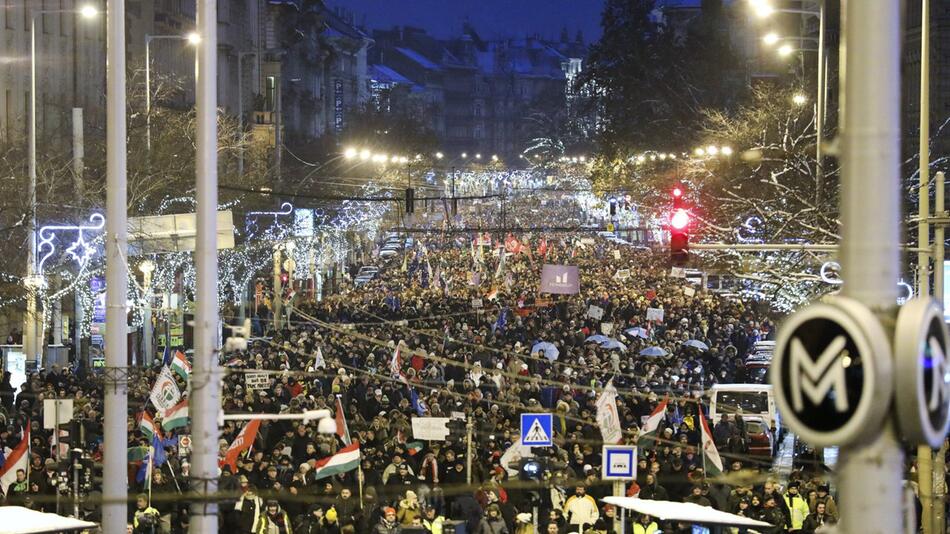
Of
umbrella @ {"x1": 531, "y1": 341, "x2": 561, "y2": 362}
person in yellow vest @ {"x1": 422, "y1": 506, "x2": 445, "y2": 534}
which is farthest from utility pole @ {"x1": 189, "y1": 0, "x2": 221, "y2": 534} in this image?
umbrella @ {"x1": 531, "y1": 341, "x2": 561, "y2": 362}

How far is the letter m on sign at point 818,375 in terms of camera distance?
5879 millimetres

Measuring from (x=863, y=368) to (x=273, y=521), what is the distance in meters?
13.8

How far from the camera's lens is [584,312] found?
50156 millimetres

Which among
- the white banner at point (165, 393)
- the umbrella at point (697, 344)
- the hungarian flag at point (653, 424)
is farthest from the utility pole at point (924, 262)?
the umbrella at point (697, 344)

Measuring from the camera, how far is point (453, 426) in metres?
23.7

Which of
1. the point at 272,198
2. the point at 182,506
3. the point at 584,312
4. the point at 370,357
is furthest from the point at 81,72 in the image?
the point at 182,506

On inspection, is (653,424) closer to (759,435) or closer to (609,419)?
(609,419)

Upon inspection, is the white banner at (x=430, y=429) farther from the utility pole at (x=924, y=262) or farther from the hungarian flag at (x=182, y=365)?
the utility pole at (x=924, y=262)

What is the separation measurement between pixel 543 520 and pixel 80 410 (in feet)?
27.0

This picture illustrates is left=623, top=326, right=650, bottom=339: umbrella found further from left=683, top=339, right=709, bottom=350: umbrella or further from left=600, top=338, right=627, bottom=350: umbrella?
left=600, top=338, right=627, bottom=350: umbrella

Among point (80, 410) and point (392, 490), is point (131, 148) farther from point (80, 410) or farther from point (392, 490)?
point (392, 490)

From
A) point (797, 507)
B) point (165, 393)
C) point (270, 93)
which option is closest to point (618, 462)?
point (797, 507)

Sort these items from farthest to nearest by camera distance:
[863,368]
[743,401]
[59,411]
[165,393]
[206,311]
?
[743,401] < [165,393] < [59,411] < [206,311] < [863,368]

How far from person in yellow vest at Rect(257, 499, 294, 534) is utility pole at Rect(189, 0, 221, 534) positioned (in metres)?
5.92
